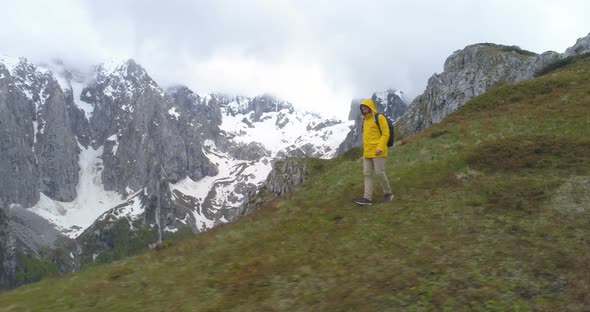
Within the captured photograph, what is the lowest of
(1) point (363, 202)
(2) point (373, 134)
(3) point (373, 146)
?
(1) point (363, 202)

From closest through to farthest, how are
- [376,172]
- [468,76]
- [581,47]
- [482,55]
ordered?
1. [376,172]
2. [581,47]
3. [468,76]
4. [482,55]

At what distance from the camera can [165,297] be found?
14.5 metres

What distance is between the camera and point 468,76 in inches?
4614

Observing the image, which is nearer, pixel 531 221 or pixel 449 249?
pixel 449 249

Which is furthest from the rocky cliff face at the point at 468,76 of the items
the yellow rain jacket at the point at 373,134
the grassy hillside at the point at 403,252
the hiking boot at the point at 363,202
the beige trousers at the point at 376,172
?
the hiking boot at the point at 363,202

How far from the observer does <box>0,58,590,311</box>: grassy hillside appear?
12.9 m

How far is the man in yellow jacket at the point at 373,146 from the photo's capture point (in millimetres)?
21625

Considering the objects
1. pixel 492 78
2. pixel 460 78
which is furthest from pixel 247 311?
pixel 460 78

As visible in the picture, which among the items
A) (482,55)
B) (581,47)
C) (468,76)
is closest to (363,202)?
(581,47)

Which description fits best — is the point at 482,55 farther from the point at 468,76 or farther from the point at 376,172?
the point at 376,172

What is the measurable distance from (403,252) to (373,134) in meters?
7.73

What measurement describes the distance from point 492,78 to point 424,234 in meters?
102

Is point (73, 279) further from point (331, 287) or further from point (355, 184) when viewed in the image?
point (355, 184)

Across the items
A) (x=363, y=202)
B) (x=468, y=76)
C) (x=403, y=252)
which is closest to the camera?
(x=403, y=252)
